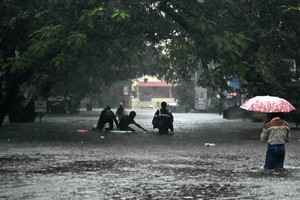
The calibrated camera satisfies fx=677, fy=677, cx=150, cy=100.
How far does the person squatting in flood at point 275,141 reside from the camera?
49.1 feet

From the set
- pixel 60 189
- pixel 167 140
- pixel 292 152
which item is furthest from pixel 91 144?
pixel 60 189

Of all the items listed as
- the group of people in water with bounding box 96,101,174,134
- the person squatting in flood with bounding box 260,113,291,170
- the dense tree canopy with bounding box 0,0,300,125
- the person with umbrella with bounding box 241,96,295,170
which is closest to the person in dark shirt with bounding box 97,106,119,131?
the group of people in water with bounding box 96,101,174,134

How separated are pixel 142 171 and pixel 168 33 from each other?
42.7ft

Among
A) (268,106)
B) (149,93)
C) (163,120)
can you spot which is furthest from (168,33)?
(149,93)

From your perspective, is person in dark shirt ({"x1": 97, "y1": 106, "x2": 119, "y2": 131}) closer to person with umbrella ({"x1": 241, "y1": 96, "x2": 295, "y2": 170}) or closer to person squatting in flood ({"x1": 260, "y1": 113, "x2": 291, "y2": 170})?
person with umbrella ({"x1": 241, "y1": 96, "x2": 295, "y2": 170})

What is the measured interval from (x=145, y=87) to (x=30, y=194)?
99.3m

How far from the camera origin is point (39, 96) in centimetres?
4591

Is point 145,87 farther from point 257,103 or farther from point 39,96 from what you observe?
point 257,103

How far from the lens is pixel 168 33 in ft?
89.1

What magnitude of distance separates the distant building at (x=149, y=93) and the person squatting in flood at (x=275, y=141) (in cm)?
9138

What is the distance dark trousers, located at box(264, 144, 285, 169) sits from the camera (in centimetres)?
1495

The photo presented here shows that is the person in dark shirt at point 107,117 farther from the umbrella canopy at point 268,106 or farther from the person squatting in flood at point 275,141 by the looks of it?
the person squatting in flood at point 275,141

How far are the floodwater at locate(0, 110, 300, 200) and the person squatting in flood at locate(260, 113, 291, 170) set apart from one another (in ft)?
1.17

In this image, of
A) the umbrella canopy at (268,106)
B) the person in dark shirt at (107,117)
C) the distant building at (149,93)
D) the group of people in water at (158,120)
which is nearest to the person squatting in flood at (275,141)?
the umbrella canopy at (268,106)
